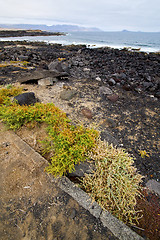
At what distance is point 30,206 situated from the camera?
2.20m

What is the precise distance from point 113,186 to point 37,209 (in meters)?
1.38

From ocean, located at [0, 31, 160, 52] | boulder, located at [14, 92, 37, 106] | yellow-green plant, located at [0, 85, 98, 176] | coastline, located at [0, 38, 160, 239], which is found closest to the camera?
yellow-green plant, located at [0, 85, 98, 176]

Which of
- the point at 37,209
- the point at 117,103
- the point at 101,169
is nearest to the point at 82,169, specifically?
the point at 101,169

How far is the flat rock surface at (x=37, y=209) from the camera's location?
1938 millimetres

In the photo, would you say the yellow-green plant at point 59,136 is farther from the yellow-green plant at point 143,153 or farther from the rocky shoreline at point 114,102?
the yellow-green plant at point 143,153

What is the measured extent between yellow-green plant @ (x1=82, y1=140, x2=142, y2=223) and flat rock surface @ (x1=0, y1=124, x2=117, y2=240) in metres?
0.34

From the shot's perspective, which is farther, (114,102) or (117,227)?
(114,102)

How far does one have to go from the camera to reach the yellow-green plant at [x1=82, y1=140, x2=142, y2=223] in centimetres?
222

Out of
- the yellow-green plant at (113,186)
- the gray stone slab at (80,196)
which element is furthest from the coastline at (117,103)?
the gray stone slab at (80,196)

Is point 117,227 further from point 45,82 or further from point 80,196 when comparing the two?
point 45,82

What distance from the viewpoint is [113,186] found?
7.80 feet

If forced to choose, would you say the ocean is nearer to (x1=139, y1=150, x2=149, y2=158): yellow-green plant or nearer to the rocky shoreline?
the rocky shoreline

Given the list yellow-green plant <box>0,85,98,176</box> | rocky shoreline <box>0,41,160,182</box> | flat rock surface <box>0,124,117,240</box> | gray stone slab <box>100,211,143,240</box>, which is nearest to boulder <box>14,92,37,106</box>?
yellow-green plant <box>0,85,98,176</box>

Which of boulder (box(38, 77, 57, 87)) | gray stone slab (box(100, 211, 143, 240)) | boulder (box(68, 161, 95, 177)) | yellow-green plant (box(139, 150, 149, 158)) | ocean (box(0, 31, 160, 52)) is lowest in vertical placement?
yellow-green plant (box(139, 150, 149, 158))
